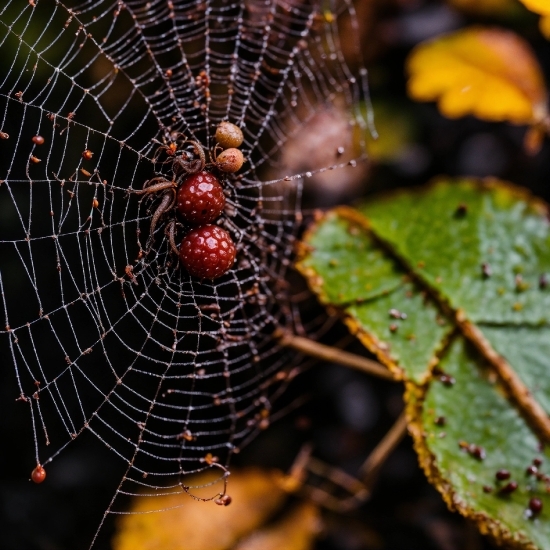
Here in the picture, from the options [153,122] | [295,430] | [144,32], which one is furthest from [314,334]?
[144,32]

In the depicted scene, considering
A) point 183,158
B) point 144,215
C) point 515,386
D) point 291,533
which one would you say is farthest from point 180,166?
point 291,533

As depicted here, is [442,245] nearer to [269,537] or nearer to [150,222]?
[150,222]

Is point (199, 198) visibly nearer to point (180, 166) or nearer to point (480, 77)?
point (180, 166)

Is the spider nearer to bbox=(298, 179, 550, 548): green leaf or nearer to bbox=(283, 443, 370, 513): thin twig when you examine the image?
bbox=(298, 179, 550, 548): green leaf

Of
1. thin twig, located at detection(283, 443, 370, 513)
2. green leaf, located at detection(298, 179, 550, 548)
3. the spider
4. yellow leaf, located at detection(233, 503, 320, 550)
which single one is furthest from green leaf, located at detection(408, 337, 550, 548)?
the spider

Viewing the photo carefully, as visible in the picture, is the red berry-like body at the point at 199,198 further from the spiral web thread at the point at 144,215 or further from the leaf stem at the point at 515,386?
the leaf stem at the point at 515,386
